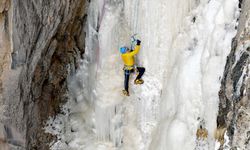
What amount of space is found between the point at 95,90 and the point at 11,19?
6.92 feet

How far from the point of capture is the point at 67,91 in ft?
32.4

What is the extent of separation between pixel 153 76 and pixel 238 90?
254 centimetres

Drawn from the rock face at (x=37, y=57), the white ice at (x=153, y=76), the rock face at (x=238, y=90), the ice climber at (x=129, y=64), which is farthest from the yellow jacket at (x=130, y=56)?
the rock face at (x=238, y=90)

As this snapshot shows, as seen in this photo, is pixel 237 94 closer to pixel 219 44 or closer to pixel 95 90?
pixel 219 44

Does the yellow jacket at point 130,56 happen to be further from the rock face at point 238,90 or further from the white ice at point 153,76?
the rock face at point 238,90

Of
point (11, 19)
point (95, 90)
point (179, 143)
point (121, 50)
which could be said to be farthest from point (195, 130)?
point (11, 19)

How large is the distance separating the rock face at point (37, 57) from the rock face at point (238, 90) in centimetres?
305

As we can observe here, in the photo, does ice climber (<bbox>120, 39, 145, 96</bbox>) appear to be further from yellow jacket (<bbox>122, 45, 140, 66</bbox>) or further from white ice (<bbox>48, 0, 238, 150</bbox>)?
white ice (<bbox>48, 0, 238, 150</bbox>)

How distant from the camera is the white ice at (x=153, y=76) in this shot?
740 cm

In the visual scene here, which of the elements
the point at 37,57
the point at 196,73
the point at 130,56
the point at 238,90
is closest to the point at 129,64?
the point at 130,56

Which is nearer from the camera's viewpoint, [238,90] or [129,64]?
[238,90]

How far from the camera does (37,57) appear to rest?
8711mm

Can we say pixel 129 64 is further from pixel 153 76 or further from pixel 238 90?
pixel 238 90

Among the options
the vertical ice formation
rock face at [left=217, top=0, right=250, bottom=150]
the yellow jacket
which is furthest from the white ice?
rock face at [left=217, top=0, right=250, bottom=150]
